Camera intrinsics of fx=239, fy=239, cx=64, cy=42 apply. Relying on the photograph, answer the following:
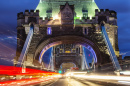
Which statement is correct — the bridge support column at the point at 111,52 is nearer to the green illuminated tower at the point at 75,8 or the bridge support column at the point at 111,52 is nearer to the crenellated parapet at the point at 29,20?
the green illuminated tower at the point at 75,8

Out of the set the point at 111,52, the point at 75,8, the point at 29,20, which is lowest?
the point at 111,52

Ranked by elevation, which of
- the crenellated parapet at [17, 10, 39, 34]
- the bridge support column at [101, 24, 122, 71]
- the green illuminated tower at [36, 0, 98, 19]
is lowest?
the bridge support column at [101, 24, 122, 71]

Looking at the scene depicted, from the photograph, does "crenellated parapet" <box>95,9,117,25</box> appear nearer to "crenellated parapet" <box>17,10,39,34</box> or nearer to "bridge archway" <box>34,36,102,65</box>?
"bridge archway" <box>34,36,102,65</box>

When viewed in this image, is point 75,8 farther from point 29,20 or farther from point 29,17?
point 29,20

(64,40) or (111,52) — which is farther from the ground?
(64,40)

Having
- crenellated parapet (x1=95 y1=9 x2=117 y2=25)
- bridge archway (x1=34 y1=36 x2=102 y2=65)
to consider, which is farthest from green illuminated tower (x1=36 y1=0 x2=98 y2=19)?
bridge archway (x1=34 y1=36 x2=102 y2=65)

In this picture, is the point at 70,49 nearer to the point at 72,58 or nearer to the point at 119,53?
the point at 72,58

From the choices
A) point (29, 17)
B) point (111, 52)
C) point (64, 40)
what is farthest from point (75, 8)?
point (111, 52)

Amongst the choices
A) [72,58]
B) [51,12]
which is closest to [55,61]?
[72,58]

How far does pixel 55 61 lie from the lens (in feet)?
350

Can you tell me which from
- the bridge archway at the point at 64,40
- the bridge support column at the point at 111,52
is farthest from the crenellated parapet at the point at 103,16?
the bridge archway at the point at 64,40

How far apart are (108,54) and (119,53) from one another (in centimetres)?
214

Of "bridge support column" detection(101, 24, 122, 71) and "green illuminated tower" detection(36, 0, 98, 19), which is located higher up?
"green illuminated tower" detection(36, 0, 98, 19)

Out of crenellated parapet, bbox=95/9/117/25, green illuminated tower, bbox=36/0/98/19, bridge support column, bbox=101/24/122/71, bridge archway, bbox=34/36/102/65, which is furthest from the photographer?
green illuminated tower, bbox=36/0/98/19
